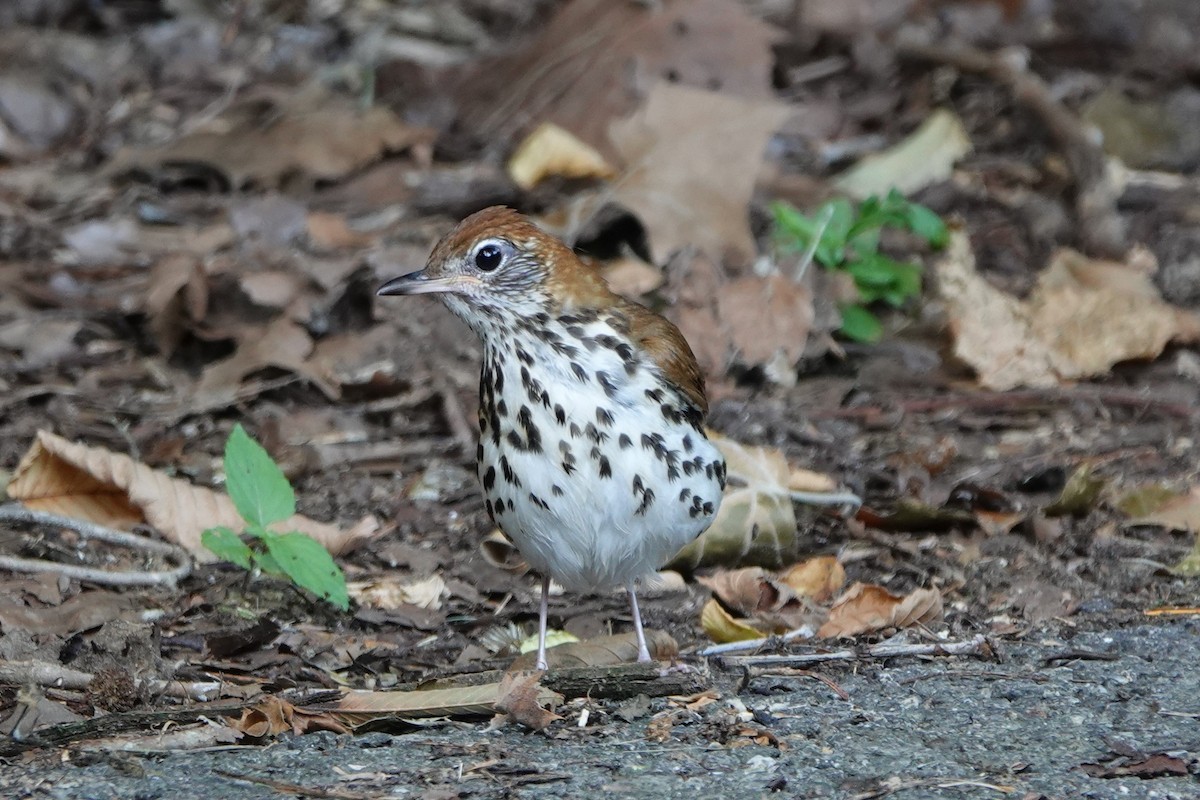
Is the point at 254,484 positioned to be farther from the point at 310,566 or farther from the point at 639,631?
the point at 639,631

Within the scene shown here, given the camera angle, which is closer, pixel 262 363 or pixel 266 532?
pixel 266 532

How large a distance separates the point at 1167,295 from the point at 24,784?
18.6 feet

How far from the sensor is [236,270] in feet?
23.4

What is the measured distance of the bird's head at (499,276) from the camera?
14.6 ft

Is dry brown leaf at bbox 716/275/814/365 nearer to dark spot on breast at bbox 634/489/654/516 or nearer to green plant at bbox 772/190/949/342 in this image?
green plant at bbox 772/190/949/342

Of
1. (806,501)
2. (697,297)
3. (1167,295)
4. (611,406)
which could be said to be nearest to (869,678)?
(611,406)

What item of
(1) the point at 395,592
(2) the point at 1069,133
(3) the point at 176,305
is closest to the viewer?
(1) the point at 395,592

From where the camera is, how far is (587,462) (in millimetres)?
4262

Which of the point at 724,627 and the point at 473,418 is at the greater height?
the point at 724,627

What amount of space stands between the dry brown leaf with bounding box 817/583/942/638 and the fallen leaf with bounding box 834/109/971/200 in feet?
12.7

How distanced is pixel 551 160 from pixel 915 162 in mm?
1953

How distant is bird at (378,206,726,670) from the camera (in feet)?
14.0

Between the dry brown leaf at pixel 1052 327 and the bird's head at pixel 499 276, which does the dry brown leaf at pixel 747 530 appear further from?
the dry brown leaf at pixel 1052 327

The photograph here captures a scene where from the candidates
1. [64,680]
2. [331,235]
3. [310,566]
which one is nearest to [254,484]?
[310,566]
